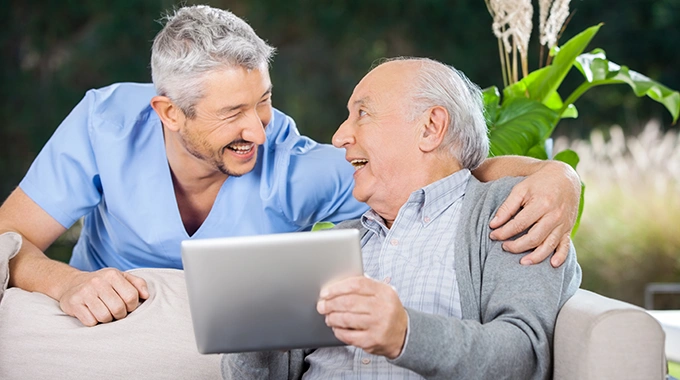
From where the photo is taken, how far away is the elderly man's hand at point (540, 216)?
4.39 feet

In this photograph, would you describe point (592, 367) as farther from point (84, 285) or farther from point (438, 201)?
point (84, 285)

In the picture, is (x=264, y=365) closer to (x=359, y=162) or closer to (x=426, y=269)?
(x=426, y=269)

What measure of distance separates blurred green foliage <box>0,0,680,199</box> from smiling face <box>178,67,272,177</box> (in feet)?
13.6

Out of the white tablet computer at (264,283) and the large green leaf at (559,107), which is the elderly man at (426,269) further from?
the large green leaf at (559,107)

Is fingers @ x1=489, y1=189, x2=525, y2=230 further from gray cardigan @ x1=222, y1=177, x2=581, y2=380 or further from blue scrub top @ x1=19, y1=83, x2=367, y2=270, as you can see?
blue scrub top @ x1=19, y1=83, x2=367, y2=270

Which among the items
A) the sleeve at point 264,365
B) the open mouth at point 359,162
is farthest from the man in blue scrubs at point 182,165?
the sleeve at point 264,365

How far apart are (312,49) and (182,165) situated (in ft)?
14.5

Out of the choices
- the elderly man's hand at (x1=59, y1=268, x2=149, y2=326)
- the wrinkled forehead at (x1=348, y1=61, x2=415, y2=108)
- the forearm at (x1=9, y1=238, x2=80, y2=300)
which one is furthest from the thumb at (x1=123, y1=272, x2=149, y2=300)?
the wrinkled forehead at (x1=348, y1=61, x2=415, y2=108)

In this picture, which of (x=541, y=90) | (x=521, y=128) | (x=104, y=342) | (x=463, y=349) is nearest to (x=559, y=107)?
(x=541, y=90)

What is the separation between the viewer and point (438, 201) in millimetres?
1544

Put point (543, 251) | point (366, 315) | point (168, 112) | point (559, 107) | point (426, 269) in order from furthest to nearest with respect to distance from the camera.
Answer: point (559, 107)
point (168, 112)
point (426, 269)
point (543, 251)
point (366, 315)

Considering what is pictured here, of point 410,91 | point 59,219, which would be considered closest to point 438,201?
point 410,91

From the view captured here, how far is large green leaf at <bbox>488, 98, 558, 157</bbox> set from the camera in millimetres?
2232

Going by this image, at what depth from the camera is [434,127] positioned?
1584mm
